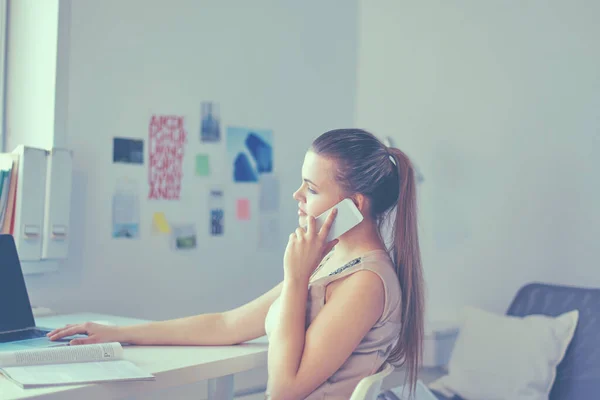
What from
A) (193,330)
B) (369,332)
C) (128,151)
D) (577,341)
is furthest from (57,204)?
(577,341)

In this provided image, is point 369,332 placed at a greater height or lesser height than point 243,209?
lesser

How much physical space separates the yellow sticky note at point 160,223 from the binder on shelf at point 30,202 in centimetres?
47

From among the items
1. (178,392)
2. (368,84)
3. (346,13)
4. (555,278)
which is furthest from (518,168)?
(178,392)

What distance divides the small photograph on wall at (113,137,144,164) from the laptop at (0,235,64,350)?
740 millimetres

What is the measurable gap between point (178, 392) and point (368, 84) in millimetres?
1666

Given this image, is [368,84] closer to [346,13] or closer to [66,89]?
[346,13]

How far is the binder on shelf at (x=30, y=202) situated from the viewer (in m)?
2.00

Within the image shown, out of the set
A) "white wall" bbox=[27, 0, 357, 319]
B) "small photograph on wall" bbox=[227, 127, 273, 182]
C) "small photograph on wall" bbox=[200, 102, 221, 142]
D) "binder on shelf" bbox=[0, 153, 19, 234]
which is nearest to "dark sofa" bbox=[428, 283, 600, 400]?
"white wall" bbox=[27, 0, 357, 319]

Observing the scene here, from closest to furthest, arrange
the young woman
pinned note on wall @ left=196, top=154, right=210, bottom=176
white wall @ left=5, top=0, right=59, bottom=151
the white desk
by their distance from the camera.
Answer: the white desk < the young woman < white wall @ left=5, top=0, right=59, bottom=151 < pinned note on wall @ left=196, top=154, right=210, bottom=176

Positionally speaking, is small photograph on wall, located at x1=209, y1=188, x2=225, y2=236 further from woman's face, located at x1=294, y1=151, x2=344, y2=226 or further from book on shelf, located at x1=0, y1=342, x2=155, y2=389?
book on shelf, located at x1=0, y1=342, x2=155, y2=389

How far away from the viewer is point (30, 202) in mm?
2023

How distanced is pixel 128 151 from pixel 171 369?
1.17m

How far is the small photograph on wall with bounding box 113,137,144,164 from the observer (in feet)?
7.64

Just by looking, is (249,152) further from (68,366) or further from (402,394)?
(68,366)
